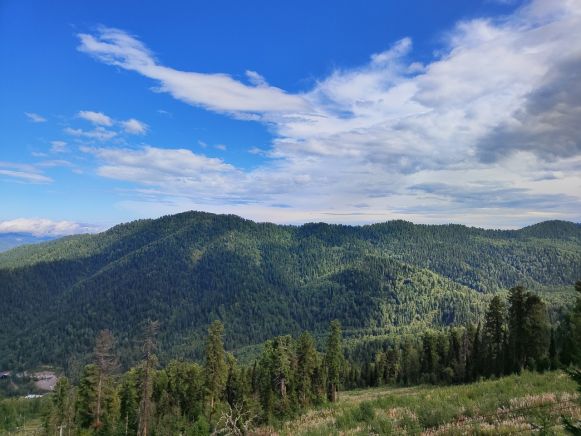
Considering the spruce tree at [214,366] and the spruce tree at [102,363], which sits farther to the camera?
the spruce tree at [214,366]

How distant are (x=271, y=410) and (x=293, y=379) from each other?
398 inches

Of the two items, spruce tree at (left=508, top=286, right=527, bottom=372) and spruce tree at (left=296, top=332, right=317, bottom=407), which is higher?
spruce tree at (left=508, top=286, right=527, bottom=372)

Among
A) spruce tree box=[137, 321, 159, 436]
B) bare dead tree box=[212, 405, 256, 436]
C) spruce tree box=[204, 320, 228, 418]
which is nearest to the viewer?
bare dead tree box=[212, 405, 256, 436]

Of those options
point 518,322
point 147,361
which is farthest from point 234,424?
point 518,322

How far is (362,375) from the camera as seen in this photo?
422 ft

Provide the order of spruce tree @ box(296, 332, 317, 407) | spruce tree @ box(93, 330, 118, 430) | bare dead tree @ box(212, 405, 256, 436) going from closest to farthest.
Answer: bare dead tree @ box(212, 405, 256, 436) < spruce tree @ box(93, 330, 118, 430) < spruce tree @ box(296, 332, 317, 407)

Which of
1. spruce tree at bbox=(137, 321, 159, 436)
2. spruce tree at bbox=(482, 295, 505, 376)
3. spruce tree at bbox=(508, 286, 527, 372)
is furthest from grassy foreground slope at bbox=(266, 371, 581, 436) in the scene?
spruce tree at bbox=(482, 295, 505, 376)

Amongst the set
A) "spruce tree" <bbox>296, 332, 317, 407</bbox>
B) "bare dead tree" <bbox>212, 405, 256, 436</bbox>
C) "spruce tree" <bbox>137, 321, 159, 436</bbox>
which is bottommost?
"spruce tree" <bbox>296, 332, 317, 407</bbox>

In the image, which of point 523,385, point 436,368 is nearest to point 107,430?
point 523,385

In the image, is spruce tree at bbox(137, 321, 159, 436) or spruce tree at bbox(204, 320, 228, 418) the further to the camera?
spruce tree at bbox(204, 320, 228, 418)

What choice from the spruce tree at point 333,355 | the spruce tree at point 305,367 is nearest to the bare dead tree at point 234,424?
the spruce tree at point 305,367

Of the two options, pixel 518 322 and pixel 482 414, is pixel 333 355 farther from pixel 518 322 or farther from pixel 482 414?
pixel 482 414

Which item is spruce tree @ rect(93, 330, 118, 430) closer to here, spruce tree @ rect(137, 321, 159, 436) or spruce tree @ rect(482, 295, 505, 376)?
spruce tree @ rect(137, 321, 159, 436)

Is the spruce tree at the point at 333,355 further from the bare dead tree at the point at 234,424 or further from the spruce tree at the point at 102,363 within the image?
the bare dead tree at the point at 234,424
